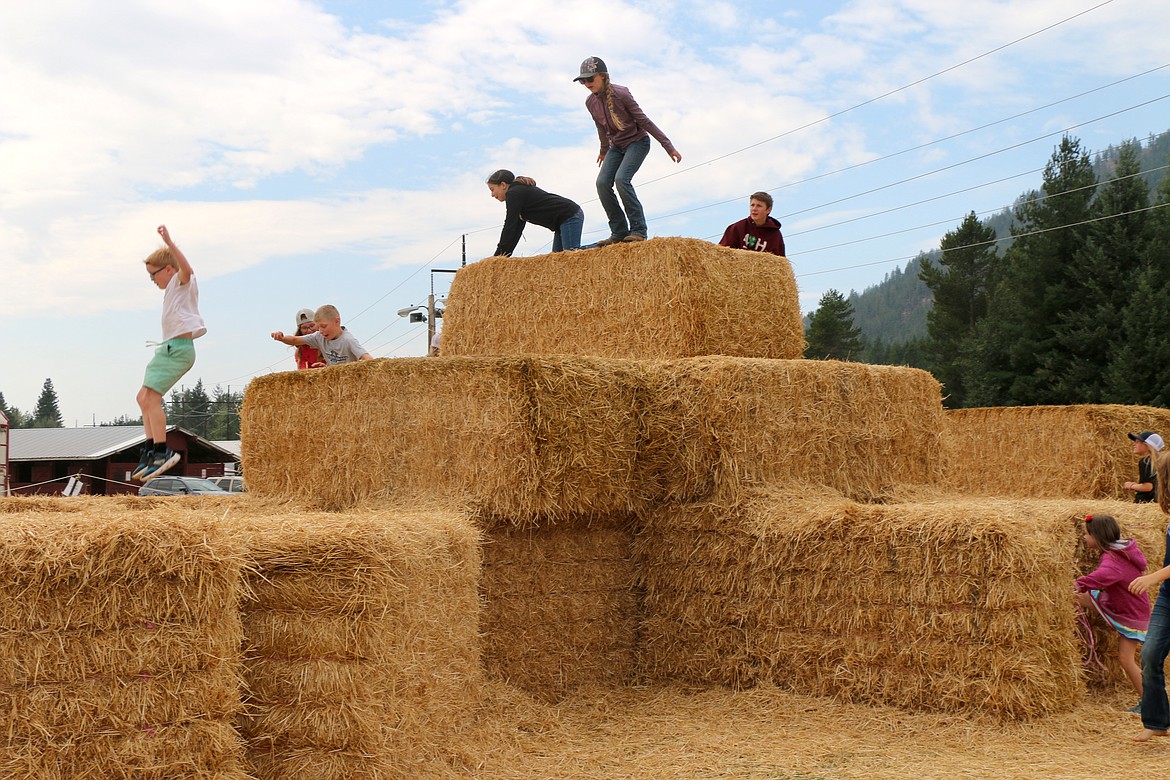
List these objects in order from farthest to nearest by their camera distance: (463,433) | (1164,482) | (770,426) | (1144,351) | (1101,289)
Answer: (1101,289) → (1144,351) → (770,426) → (463,433) → (1164,482)

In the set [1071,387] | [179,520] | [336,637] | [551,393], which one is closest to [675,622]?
[551,393]

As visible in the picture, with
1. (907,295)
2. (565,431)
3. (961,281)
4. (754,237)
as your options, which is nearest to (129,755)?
(565,431)

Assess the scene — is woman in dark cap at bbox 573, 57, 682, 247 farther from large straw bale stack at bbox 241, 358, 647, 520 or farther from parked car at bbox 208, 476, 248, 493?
parked car at bbox 208, 476, 248, 493

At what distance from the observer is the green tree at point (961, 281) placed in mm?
44688

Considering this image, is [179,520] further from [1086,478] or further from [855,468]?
[1086,478]

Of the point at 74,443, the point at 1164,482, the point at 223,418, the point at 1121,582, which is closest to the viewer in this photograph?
the point at 1164,482

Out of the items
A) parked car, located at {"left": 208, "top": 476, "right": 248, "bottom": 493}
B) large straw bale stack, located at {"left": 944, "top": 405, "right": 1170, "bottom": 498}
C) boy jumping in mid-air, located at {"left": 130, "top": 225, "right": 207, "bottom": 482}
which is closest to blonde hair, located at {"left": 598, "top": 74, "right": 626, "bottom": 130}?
boy jumping in mid-air, located at {"left": 130, "top": 225, "right": 207, "bottom": 482}

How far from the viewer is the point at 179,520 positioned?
5051mm

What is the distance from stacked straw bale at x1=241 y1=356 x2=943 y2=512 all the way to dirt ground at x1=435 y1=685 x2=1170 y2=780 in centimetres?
140

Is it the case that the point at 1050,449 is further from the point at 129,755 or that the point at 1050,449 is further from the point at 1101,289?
the point at 1101,289

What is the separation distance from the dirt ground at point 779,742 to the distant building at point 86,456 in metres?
33.7

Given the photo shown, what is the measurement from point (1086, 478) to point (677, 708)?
9.04 meters

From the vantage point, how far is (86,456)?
130 feet

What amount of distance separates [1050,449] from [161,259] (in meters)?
11.8
